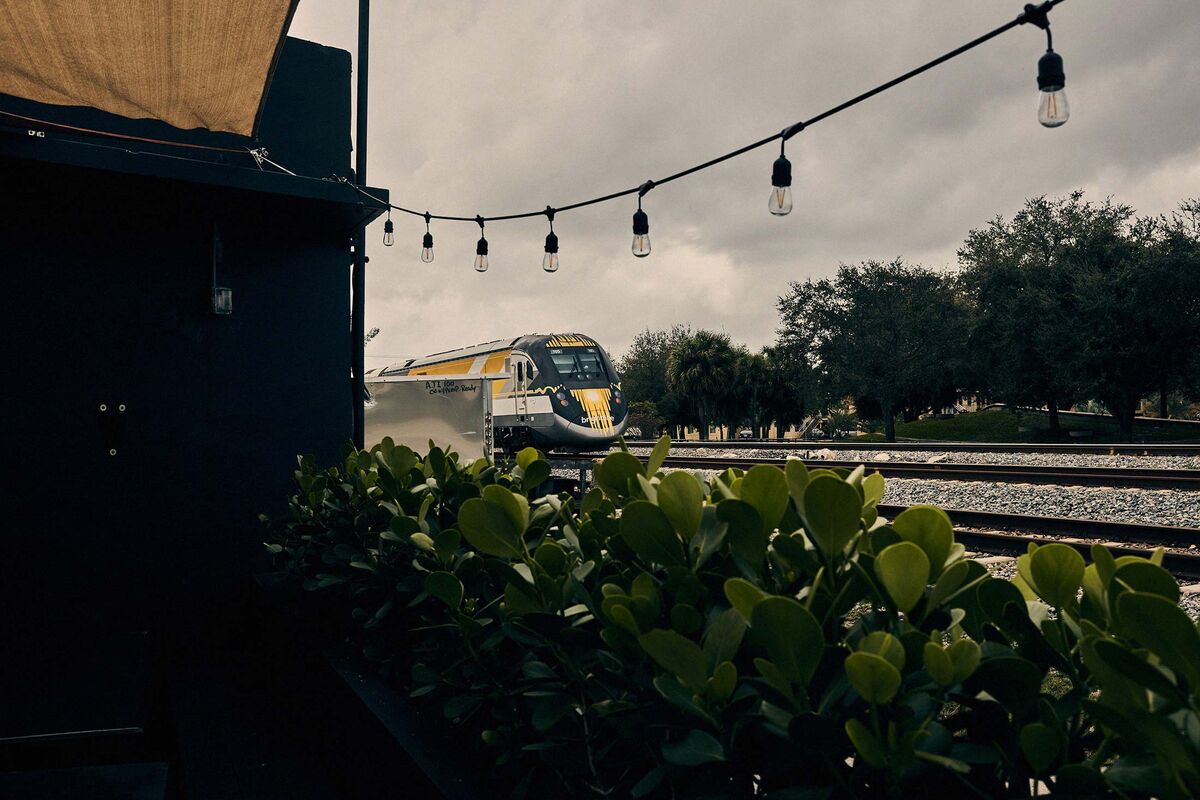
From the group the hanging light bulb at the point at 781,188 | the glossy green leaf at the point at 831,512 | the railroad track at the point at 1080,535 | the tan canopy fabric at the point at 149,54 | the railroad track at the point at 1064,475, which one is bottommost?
the railroad track at the point at 1080,535

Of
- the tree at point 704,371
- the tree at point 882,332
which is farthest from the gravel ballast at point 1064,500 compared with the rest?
the tree at point 704,371

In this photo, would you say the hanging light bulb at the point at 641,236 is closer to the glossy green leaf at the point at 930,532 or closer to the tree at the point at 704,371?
the glossy green leaf at the point at 930,532

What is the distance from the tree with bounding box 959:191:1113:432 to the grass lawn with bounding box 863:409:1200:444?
1709 mm

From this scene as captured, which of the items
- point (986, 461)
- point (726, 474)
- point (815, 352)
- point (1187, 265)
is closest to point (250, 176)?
point (726, 474)

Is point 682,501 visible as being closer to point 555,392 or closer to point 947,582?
point 947,582

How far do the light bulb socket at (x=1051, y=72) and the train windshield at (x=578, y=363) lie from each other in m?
17.2

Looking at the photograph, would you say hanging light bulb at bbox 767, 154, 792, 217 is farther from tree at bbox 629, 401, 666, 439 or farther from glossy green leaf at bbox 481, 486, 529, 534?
tree at bbox 629, 401, 666, 439

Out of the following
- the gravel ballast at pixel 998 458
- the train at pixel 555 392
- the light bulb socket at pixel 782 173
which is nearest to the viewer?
the light bulb socket at pixel 782 173

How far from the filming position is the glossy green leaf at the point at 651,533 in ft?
4.39

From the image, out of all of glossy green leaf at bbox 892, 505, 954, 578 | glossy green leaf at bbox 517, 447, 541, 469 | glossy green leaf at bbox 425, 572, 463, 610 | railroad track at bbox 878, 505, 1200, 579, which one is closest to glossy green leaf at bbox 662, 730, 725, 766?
glossy green leaf at bbox 892, 505, 954, 578

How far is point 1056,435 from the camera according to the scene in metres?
36.3

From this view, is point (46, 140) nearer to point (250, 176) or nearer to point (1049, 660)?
point (250, 176)

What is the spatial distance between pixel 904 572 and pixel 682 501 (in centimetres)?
38

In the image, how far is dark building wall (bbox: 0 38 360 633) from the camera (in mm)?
4629
